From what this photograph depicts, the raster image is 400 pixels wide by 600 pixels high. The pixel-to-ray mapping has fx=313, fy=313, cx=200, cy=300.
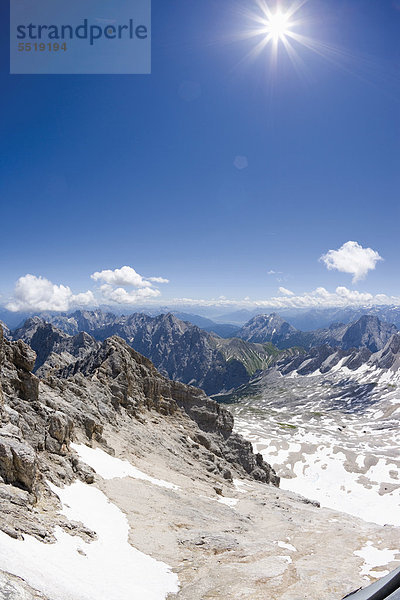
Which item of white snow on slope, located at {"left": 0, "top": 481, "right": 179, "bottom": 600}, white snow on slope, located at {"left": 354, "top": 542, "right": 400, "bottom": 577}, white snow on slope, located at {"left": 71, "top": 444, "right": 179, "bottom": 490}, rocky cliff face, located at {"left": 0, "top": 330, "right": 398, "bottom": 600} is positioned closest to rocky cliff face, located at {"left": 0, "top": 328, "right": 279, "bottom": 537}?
rocky cliff face, located at {"left": 0, "top": 330, "right": 398, "bottom": 600}

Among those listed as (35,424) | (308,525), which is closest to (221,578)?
(35,424)

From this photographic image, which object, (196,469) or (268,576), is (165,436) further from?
(268,576)

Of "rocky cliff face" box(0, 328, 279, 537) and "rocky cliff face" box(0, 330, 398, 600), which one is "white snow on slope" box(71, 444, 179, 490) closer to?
"rocky cliff face" box(0, 330, 398, 600)

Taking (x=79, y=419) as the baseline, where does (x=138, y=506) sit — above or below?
below

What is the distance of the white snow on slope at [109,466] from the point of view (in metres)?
38.2

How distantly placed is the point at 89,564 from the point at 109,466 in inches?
925

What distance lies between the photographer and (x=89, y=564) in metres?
18.4

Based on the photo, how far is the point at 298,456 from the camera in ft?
426

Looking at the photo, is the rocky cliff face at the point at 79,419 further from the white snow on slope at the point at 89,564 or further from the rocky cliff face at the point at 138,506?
the white snow on slope at the point at 89,564

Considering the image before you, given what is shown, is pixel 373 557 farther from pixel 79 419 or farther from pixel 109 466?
pixel 79 419

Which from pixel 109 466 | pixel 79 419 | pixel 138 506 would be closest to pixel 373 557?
pixel 138 506

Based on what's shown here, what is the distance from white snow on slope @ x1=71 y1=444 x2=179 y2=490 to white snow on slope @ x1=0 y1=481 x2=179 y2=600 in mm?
10777

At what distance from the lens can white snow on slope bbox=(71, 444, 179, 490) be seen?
125 ft

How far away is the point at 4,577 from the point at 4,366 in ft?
96.9
